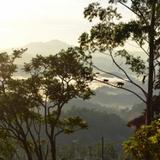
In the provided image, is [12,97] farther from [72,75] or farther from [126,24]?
[126,24]

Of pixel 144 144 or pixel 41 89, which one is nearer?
pixel 144 144

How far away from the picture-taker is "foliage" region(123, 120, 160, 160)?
13.8 metres

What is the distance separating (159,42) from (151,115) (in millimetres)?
4463

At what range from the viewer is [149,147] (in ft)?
46.1

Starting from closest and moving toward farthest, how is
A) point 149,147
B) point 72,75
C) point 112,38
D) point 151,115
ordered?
point 149,147, point 151,115, point 112,38, point 72,75

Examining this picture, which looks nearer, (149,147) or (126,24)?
(149,147)

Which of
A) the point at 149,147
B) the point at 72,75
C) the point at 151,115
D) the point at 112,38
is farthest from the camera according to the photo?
the point at 72,75

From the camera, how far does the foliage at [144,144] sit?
545 inches

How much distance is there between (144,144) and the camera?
46.6 ft

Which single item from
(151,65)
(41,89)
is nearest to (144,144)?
(151,65)

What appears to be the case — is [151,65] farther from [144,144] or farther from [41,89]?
[41,89]

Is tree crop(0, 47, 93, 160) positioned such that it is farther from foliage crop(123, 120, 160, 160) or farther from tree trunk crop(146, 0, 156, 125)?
foliage crop(123, 120, 160, 160)

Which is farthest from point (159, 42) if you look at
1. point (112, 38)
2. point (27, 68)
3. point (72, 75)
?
point (27, 68)

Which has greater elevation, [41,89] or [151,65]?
[41,89]
